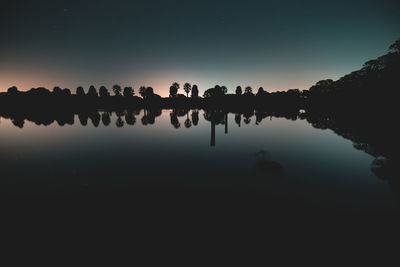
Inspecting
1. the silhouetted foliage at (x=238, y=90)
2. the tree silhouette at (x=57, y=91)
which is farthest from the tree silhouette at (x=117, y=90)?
the silhouetted foliage at (x=238, y=90)

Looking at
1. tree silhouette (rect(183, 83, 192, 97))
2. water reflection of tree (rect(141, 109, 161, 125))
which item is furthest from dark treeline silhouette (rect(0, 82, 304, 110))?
water reflection of tree (rect(141, 109, 161, 125))

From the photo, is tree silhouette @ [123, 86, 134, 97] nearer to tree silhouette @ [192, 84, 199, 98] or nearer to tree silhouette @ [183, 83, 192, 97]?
tree silhouette @ [183, 83, 192, 97]

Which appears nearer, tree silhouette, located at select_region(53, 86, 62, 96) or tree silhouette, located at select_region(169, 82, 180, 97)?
tree silhouette, located at select_region(53, 86, 62, 96)

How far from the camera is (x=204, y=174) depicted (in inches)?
468

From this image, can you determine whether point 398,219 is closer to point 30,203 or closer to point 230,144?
point 230,144

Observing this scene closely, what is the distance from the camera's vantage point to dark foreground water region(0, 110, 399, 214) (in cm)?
872

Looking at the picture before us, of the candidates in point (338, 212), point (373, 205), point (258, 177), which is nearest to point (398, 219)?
point (373, 205)

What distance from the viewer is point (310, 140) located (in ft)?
75.8

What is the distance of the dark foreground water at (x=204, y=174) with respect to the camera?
8719mm

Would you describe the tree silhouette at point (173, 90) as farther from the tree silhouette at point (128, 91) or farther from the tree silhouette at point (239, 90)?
the tree silhouette at point (239, 90)

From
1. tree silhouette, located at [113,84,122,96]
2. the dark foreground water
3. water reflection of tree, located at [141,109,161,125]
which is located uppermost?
tree silhouette, located at [113,84,122,96]

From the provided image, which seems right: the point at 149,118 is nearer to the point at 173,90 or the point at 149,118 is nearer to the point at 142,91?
the point at 173,90

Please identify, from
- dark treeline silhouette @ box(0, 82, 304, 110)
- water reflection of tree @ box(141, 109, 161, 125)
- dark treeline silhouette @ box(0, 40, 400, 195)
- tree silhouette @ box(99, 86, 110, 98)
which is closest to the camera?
dark treeline silhouette @ box(0, 40, 400, 195)

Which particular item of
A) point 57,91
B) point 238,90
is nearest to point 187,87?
point 238,90
